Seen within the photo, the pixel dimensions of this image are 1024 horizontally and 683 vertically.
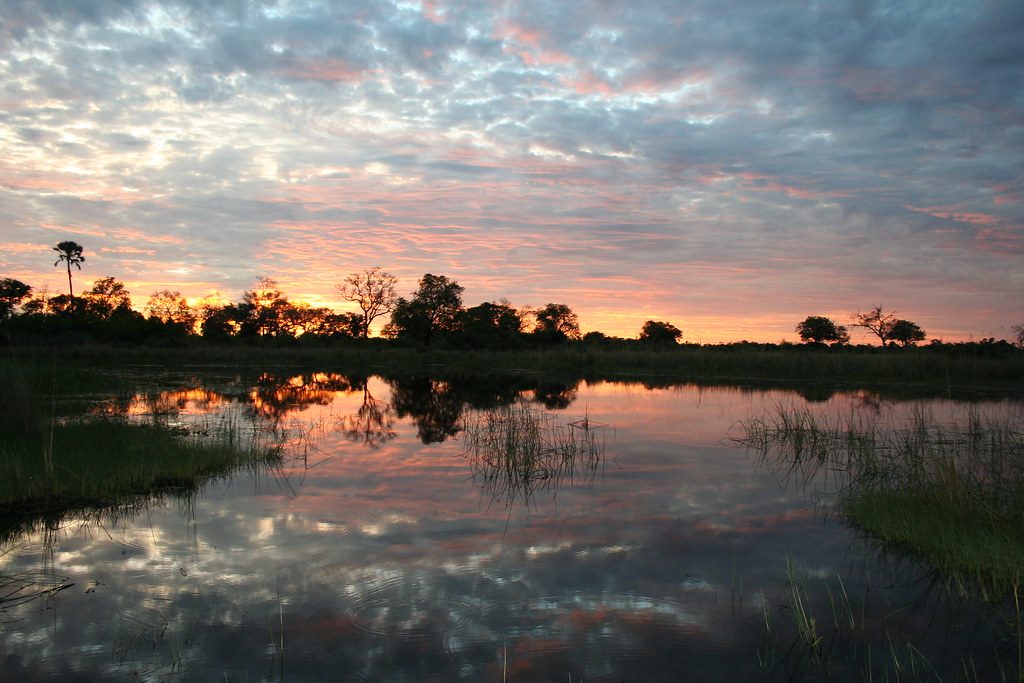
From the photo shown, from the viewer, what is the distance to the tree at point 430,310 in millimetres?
61938

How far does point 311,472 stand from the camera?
34.2ft

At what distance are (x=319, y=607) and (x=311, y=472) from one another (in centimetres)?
547

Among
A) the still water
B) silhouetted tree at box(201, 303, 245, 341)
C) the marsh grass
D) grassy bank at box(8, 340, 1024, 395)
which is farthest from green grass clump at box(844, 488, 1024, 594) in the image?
silhouetted tree at box(201, 303, 245, 341)

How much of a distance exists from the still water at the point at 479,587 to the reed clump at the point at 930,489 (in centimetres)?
38

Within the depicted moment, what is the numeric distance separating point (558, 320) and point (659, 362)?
44995mm

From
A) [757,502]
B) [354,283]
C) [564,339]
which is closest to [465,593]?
[757,502]

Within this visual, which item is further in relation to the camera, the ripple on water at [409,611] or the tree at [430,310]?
the tree at [430,310]

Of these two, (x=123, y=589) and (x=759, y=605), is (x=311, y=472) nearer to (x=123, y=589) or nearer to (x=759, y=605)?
(x=123, y=589)

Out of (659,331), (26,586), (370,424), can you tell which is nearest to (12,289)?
(370,424)

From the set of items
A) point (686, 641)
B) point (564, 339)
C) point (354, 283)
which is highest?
point (354, 283)

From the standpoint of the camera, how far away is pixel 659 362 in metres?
39.0

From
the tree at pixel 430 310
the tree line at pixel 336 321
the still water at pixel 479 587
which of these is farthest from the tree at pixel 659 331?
the still water at pixel 479 587

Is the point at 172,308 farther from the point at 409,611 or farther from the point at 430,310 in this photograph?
the point at 409,611

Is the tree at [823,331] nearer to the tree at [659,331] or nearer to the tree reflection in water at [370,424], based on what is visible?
the tree at [659,331]
